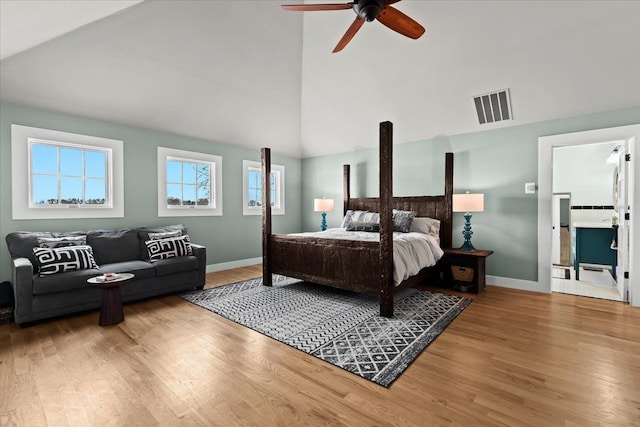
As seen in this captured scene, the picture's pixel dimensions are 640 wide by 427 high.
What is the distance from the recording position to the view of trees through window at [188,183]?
16.3 feet

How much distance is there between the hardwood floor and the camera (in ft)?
5.44

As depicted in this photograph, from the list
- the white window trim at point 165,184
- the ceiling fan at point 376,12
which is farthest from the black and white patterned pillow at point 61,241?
the ceiling fan at point 376,12

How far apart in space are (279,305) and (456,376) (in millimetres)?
2048

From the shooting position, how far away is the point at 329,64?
13.7 ft

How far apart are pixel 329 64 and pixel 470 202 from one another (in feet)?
9.10

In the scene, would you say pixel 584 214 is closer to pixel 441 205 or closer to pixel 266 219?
pixel 441 205

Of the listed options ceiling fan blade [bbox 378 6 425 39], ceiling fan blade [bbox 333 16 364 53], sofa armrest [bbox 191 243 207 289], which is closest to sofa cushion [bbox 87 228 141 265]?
sofa armrest [bbox 191 243 207 289]

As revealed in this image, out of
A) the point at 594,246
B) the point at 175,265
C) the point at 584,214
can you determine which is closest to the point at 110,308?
the point at 175,265

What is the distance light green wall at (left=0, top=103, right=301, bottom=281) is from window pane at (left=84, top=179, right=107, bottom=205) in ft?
0.88

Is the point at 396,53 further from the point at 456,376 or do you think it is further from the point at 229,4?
the point at 456,376

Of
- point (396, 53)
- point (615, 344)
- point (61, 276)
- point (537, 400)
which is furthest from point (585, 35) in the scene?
point (61, 276)

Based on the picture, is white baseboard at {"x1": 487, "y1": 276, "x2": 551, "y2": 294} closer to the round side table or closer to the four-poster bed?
the four-poster bed

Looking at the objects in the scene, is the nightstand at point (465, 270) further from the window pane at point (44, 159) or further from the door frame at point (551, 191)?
the window pane at point (44, 159)

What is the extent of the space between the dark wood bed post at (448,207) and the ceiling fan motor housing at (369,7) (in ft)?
9.76
